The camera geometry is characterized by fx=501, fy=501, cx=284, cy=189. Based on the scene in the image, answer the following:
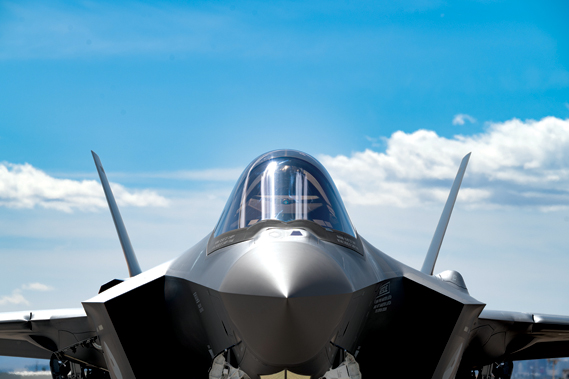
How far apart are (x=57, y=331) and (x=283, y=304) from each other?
19.1 feet

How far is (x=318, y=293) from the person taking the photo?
10.5ft

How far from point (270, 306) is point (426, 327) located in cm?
232

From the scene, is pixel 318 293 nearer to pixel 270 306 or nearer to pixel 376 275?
pixel 270 306

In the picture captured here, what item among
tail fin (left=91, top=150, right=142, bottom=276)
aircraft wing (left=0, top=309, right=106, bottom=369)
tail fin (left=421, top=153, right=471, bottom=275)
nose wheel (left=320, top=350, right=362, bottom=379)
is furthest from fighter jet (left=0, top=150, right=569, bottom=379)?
tail fin (left=91, top=150, right=142, bottom=276)

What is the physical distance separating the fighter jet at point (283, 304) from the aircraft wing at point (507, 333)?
1.73 metres

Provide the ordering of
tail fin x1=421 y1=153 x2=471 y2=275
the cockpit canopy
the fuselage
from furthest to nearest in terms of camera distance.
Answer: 1. tail fin x1=421 y1=153 x2=471 y2=275
2. the cockpit canopy
3. the fuselage

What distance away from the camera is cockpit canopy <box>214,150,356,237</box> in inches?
176

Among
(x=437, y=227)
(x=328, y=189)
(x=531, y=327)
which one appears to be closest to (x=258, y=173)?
→ (x=328, y=189)

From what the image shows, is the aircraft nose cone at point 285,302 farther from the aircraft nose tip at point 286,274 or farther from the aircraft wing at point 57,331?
the aircraft wing at point 57,331

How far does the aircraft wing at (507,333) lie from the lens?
23.9ft

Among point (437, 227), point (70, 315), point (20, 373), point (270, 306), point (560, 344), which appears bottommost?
point (20, 373)

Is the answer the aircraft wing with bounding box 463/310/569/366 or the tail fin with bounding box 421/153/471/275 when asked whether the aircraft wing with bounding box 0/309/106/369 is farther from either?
the tail fin with bounding box 421/153/471/275

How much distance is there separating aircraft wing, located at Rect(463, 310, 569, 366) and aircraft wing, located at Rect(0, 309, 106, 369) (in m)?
5.50

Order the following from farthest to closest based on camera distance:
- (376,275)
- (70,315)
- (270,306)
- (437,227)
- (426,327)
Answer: (437,227), (70,315), (426,327), (376,275), (270,306)
